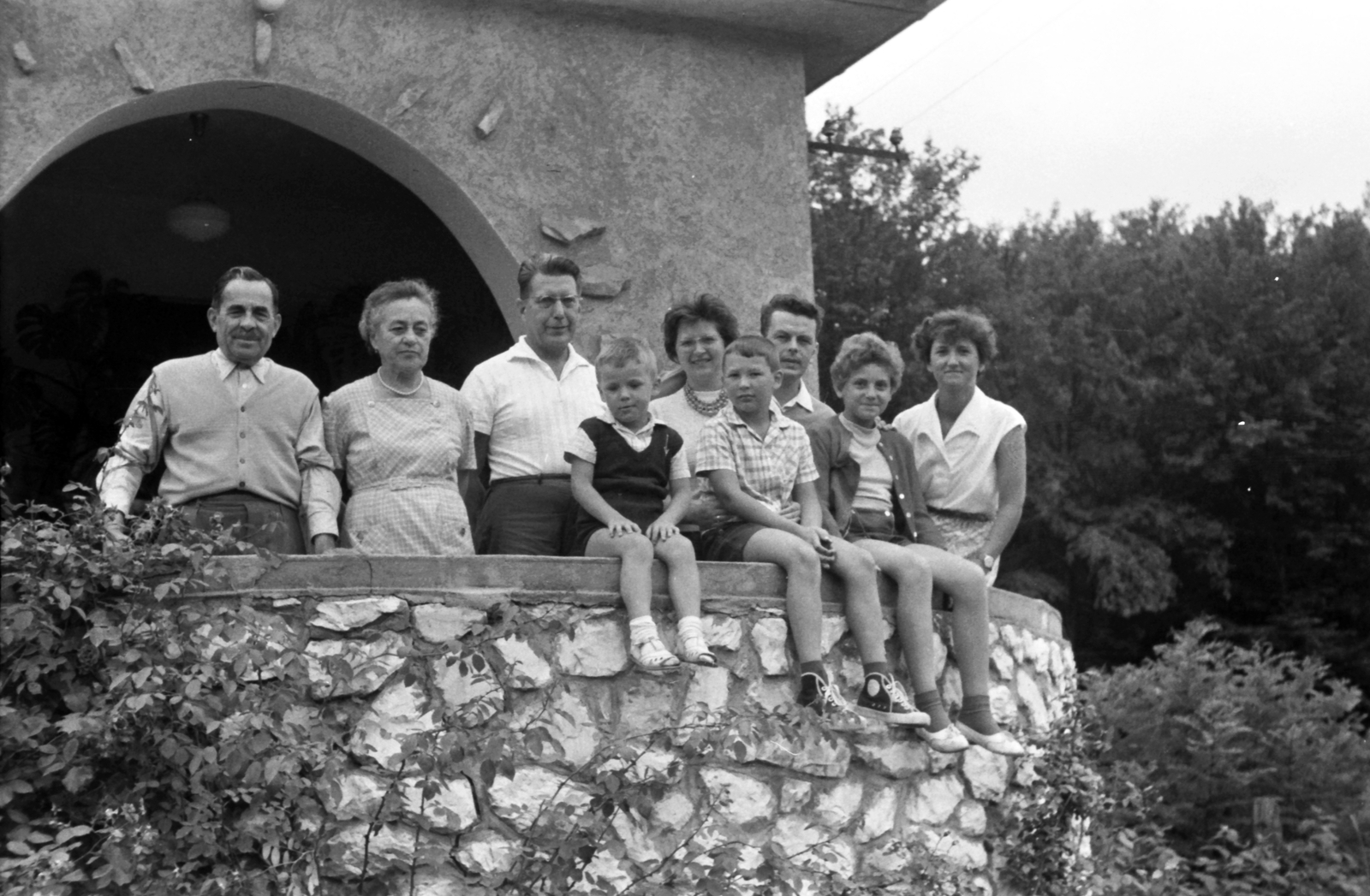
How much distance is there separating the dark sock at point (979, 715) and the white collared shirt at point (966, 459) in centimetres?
78

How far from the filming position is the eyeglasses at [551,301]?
5.99 metres

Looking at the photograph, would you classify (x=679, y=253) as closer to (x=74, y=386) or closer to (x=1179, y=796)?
(x=74, y=386)

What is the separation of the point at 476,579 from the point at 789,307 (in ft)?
5.90

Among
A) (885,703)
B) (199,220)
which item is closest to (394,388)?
(885,703)

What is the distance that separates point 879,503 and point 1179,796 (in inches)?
312

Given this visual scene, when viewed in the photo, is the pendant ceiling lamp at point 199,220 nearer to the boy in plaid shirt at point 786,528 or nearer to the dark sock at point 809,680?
the boy in plaid shirt at point 786,528

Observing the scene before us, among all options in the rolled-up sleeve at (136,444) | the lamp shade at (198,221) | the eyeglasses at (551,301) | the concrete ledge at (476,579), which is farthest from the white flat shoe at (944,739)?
the lamp shade at (198,221)

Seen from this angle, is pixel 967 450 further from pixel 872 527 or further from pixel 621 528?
pixel 621 528

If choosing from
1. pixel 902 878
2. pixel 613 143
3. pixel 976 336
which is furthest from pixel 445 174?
pixel 902 878

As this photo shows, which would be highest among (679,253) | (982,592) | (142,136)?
(142,136)

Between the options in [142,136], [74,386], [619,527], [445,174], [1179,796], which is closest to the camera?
[619,527]

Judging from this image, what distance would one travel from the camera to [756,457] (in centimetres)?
573

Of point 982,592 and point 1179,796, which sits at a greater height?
point 982,592

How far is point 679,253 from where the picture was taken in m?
7.81
